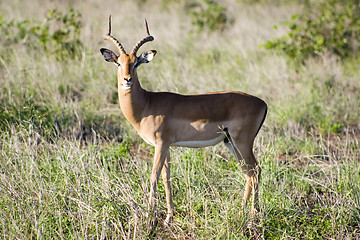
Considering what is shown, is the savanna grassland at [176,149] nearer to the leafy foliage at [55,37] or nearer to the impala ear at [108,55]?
the leafy foliage at [55,37]

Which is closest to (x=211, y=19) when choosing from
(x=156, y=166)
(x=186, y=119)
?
(x=186, y=119)

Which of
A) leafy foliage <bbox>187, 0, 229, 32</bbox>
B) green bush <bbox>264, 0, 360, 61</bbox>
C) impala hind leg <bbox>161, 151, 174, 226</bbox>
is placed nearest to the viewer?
impala hind leg <bbox>161, 151, 174, 226</bbox>

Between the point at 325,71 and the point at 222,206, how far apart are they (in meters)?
4.67

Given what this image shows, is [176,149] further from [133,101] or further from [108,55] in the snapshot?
[108,55]

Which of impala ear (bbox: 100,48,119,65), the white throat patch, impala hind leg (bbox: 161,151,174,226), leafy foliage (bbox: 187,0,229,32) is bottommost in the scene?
impala hind leg (bbox: 161,151,174,226)

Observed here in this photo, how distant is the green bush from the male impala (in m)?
4.94

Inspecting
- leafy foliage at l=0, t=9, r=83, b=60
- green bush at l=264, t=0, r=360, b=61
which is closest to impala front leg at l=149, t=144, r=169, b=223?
leafy foliage at l=0, t=9, r=83, b=60

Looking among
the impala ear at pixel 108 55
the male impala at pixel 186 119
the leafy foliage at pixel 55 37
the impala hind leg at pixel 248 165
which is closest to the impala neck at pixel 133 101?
the male impala at pixel 186 119

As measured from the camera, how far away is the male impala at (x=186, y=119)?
407 cm

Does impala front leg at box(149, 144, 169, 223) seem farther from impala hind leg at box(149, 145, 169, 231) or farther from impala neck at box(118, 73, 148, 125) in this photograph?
impala neck at box(118, 73, 148, 125)

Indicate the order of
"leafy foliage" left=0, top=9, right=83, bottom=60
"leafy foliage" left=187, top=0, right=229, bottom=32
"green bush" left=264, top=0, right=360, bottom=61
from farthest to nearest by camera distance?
"leafy foliage" left=187, top=0, right=229, bottom=32
"green bush" left=264, top=0, right=360, bottom=61
"leafy foliage" left=0, top=9, right=83, bottom=60

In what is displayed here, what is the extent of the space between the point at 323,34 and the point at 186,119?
6012 mm

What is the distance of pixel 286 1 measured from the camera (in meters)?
15.3

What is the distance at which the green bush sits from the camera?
878 cm
